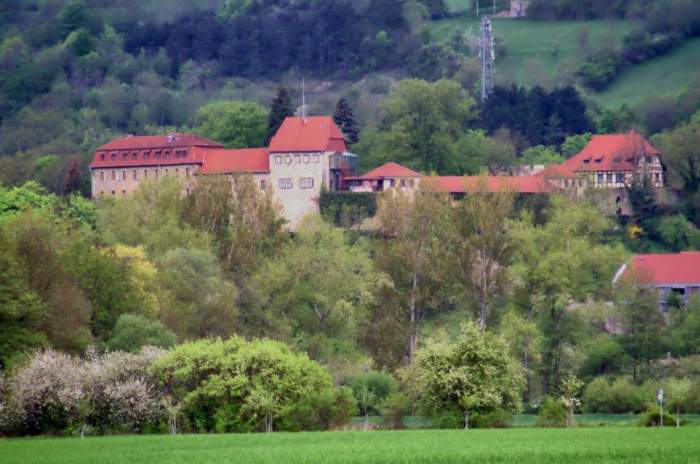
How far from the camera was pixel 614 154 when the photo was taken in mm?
110438

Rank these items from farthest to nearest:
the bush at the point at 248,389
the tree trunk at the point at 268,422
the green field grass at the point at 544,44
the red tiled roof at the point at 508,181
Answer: the green field grass at the point at 544,44 → the red tiled roof at the point at 508,181 → the bush at the point at 248,389 → the tree trunk at the point at 268,422

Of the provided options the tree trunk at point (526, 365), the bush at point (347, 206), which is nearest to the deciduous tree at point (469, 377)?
the tree trunk at point (526, 365)

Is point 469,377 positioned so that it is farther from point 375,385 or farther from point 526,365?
point 526,365

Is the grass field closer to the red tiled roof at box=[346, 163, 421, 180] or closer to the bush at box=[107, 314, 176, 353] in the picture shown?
the bush at box=[107, 314, 176, 353]

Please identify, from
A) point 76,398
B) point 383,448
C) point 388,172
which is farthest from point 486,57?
point 383,448

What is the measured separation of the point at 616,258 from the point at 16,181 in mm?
48160

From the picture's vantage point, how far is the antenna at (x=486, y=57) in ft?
476

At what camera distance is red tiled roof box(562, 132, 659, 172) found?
109062 mm

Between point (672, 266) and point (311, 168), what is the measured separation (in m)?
24.2

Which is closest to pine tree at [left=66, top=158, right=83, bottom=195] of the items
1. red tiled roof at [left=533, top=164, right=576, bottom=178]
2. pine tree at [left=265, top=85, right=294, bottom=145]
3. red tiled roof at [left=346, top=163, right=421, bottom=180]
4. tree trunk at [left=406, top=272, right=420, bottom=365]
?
pine tree at [left=265, top=85, right=294, bottom=145]

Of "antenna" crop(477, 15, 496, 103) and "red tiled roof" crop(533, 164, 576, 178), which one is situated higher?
"antenna" crop(477, 15, 496, 103)

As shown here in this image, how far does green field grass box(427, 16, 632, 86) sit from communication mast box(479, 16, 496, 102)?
1.40 m

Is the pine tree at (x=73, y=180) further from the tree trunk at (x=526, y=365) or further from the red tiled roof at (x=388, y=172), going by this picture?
the tree trunk at (x=526, y=365)

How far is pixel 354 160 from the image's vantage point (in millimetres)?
111750
